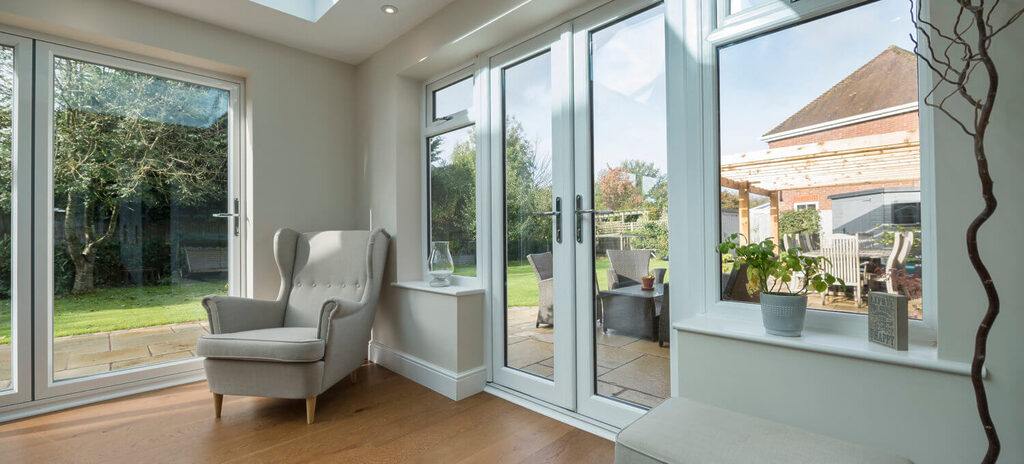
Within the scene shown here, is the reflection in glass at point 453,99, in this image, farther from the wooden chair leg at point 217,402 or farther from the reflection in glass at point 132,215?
the wooden chair leg at point 217,402

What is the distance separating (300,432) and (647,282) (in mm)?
1845

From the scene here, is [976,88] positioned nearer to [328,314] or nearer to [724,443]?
[724,443]

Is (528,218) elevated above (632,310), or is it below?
above

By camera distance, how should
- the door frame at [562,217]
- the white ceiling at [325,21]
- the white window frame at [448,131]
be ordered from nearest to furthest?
the door frame at [562,217]
the white ceiling at [325,21]
the white window frame at [448,131]

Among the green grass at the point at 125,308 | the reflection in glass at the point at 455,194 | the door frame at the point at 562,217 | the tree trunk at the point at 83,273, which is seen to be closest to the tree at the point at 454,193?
the reflection in glass at the point at 455,194

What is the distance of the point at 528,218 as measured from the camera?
8.70 ft

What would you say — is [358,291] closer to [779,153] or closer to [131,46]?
[131,46]

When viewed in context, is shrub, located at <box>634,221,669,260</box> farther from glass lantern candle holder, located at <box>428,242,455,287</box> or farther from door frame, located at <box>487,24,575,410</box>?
glass lantern candle holder, located at <box>428,242,455,287</box>

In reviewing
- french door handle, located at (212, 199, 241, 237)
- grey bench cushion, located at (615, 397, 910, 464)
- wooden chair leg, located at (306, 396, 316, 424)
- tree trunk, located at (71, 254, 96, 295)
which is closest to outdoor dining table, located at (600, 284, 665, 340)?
grey bench cushion, located at (615, 397, 910, 464)

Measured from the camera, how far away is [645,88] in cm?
214

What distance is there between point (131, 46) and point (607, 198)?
3012 millimetres

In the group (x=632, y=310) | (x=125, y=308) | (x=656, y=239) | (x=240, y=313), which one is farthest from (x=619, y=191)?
(x=125, y=308)

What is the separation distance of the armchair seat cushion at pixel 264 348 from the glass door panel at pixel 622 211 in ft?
4.56

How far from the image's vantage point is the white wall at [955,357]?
3.72 ft
